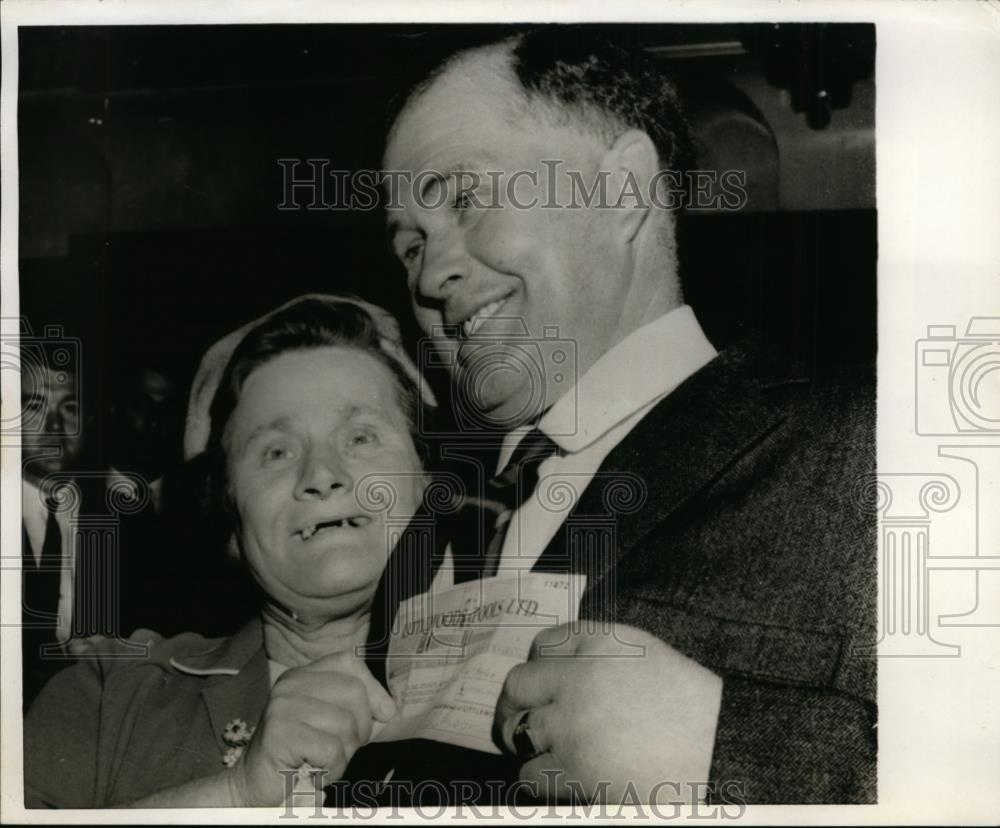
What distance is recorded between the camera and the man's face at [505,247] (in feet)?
6.03

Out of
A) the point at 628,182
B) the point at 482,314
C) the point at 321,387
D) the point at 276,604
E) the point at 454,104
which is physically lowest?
the point at 276,604

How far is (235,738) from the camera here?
1.84 metres

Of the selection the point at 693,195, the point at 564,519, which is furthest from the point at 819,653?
the point at 693,195

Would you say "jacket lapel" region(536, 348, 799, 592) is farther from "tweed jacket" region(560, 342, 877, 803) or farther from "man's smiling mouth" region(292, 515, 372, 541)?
"man's smiling mouth" region(292, 515, 372, 541)

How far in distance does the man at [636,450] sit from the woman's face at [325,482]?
151 millimetres

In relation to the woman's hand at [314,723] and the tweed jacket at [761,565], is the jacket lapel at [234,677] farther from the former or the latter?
the tweed jacket at [761,565]

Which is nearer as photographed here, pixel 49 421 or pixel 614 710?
pixel 614 710

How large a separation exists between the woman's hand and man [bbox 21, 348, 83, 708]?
0.37 metres

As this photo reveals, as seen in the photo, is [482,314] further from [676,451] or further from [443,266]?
[676,451]

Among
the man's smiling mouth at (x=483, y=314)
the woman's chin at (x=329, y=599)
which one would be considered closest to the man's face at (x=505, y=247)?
the man's smiling mouth at (x=483, y=314)

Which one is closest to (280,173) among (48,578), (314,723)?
(48,578)

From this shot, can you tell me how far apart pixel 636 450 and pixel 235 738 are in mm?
801

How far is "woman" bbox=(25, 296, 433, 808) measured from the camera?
1.83 m

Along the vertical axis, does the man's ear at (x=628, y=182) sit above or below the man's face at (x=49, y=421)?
above
